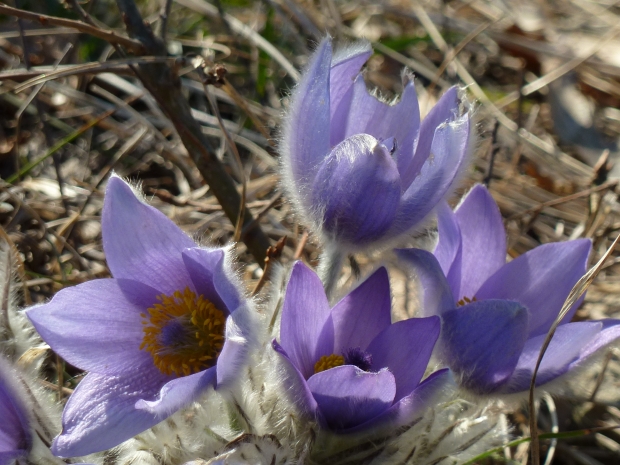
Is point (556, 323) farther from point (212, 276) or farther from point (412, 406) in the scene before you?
point (212, 276)

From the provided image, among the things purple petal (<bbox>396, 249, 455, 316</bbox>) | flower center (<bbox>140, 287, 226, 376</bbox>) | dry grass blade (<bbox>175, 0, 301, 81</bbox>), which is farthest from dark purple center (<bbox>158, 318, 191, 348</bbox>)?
dry grass blade (<bbox>175, 0, 301, 81</bbox>)

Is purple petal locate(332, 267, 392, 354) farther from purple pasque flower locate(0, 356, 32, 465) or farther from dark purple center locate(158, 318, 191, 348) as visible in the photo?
purple pasque flower locate(0, 356, 32, 465)

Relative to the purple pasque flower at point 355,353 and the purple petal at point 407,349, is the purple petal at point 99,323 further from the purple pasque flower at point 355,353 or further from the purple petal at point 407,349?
the purple petal at point 407,349

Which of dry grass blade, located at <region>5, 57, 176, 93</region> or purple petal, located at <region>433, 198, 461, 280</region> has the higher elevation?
dry grass blade, located at <region>5, 57, 176, 93</region>

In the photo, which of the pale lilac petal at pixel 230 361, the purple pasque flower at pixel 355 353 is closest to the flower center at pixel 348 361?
the purple pasque flower at pixel 355 353

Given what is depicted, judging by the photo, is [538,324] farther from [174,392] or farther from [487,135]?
[487,135]

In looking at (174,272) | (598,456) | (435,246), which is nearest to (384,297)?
(435,246)
